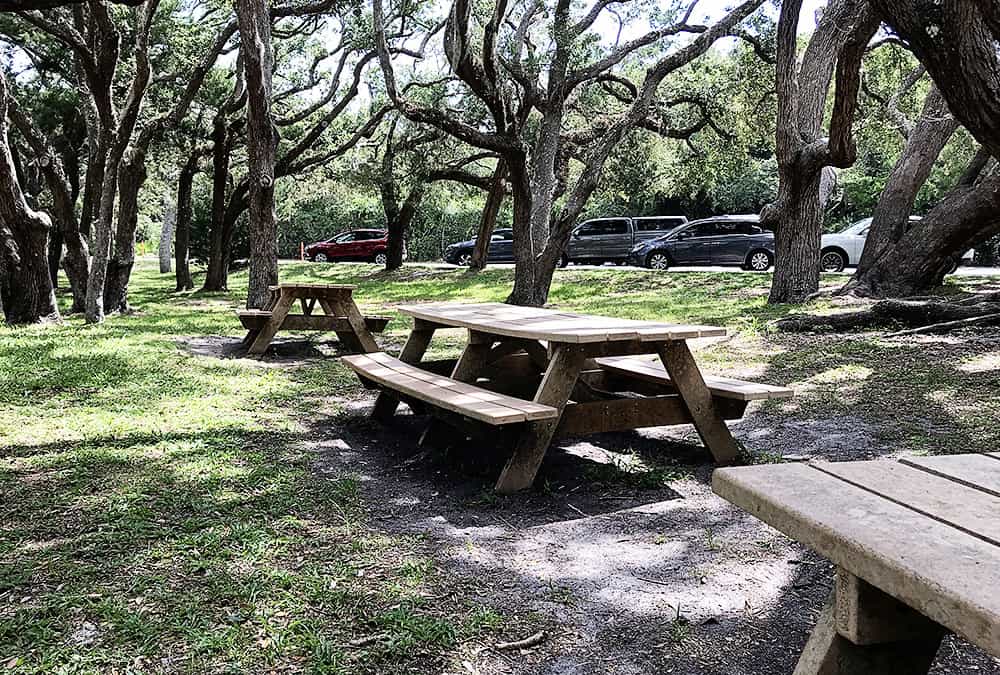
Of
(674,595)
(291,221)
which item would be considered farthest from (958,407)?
(291,221)

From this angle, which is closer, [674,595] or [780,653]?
[780,653]

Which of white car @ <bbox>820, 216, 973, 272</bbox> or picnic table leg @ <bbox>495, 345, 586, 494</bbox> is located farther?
white car @ <bbox>820, 216, 973, 272</bbox>

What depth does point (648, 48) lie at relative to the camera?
1706 cm

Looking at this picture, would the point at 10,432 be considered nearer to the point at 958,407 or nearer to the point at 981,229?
the point at 958,407

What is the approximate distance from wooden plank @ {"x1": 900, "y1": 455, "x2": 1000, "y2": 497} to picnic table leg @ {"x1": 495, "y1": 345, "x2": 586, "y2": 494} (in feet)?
Result: 7.31

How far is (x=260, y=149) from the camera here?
11.0 m

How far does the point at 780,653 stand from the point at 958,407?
12.4 ft

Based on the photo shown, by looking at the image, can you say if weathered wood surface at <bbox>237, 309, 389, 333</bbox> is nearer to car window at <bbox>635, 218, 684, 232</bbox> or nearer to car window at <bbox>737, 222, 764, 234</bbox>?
car window at <bbox>737, 222, 764, 234</bbox>

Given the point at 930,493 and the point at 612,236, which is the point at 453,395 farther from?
the point at 612,236

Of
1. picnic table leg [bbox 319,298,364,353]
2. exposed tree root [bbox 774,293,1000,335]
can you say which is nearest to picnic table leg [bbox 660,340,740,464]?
exposed tree root [bbox 774,293,1000,335]

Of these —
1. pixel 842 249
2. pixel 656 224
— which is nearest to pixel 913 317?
pixel 842 249

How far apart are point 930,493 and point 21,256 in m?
10.8

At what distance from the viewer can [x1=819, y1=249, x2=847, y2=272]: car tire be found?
1950 cm

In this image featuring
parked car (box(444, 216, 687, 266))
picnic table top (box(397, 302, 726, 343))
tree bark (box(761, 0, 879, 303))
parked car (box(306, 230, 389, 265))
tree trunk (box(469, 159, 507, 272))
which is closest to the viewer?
picnic table top (box(397, 302, 726, 343))
